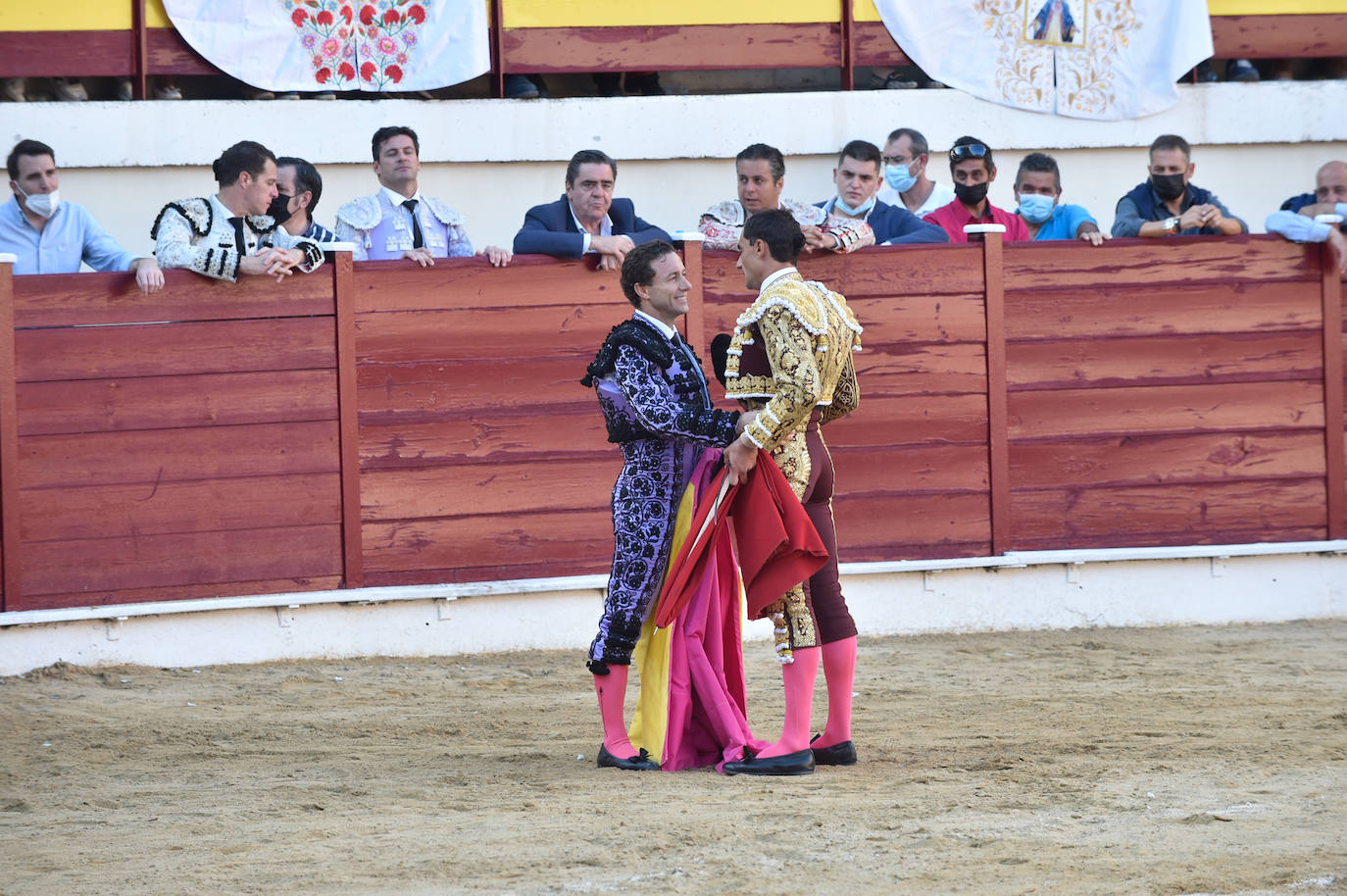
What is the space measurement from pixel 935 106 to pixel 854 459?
267cm

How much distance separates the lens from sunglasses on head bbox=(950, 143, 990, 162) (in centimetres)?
699

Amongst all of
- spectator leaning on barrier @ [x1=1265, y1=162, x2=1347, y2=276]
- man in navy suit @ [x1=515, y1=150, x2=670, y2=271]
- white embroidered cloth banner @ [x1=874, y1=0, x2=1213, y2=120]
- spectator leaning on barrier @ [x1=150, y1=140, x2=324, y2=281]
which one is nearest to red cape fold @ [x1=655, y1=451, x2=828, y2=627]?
man in navy suit @ [x1=515, y1=150, x2=670, y2=271]


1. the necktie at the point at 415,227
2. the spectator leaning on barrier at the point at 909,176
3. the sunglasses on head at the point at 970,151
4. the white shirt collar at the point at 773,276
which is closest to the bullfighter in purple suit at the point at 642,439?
the white shirt collar at the point at 773,276

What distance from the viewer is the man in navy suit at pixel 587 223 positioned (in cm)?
636

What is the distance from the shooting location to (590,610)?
6.70m

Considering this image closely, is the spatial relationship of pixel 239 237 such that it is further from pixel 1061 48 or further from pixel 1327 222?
pixel 1061 48

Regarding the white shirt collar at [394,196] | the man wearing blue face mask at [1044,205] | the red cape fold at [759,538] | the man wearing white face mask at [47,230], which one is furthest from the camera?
the man wearing blue face mask at [1044,205]

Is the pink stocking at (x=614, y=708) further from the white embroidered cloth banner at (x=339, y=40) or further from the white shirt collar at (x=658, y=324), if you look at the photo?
the white embroidered cloth banner at (x=339, y=40)

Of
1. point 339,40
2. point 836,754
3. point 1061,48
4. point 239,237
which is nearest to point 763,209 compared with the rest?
point 239,237

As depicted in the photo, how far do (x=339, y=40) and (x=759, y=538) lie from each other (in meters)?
4.75

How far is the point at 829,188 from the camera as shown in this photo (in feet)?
28.8

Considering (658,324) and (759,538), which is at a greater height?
(658,324)

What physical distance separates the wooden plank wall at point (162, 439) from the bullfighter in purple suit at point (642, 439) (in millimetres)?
2107

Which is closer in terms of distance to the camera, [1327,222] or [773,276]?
[773,276]
